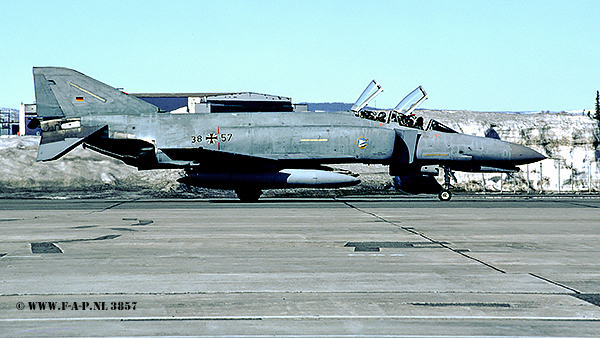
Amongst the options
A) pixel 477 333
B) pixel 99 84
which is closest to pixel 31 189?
pixel 99 84

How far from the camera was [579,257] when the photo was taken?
8656 millimetres

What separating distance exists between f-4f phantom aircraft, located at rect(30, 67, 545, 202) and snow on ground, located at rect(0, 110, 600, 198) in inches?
191

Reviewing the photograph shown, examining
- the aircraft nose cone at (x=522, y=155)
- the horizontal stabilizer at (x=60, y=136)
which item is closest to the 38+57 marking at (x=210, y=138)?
the horizontal stabilizer at (x=60, y=136)

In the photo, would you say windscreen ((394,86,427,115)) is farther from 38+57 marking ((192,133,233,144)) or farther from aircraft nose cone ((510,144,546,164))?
38+57 marking ((192,133,233,144))

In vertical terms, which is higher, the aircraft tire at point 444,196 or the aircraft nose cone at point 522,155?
the aircraft nose cone at point 522,155

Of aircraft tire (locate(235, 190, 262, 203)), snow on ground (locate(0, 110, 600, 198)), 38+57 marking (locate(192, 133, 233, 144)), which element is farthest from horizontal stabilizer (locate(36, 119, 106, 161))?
aircraft tire (locate(235, 190, 262, 203))

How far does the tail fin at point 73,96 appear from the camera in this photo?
21.5 meters

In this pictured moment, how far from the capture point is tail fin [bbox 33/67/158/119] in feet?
70.4

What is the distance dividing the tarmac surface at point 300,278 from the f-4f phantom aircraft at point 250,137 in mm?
Answer: 7593

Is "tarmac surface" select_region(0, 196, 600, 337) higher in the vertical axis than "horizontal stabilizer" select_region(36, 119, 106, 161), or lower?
lower

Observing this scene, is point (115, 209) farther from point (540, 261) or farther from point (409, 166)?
point (540, 261)

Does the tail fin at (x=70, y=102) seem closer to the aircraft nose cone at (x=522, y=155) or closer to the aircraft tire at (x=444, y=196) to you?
the aircraft tire at (x=444, y=196)

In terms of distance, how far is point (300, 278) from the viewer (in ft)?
23.4

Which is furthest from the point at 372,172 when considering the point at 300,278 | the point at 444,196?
the point at 300,278
